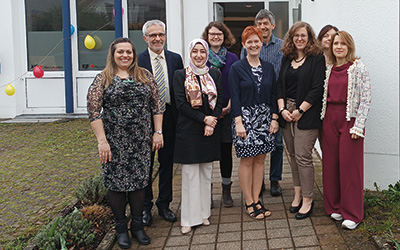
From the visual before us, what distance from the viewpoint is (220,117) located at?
A: 4297 mm

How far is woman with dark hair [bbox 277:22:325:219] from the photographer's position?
405 cm

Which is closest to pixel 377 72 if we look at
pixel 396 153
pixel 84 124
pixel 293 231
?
pixel 396 153

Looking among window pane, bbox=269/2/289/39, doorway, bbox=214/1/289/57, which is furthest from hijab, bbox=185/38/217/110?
window pane, bbox=269/2/289/39

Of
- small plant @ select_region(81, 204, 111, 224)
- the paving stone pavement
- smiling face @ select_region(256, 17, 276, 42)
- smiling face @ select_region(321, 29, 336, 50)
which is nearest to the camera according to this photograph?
the paving stone pavement

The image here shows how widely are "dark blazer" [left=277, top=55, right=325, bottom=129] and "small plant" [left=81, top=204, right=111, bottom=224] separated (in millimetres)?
2177

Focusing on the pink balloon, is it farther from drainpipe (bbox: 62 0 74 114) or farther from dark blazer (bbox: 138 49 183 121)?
dark blazer (bbox: 138 49 183 121)

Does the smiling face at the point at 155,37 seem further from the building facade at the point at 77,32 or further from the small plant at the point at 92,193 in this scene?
the building facade at the point at 77,32

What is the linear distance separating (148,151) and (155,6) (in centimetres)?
756

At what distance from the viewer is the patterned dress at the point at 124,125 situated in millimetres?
3566

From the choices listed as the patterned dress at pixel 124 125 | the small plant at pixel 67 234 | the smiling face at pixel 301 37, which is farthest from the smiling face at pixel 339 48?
the small plant at pixel 67 234

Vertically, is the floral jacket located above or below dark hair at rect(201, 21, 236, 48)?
A: below

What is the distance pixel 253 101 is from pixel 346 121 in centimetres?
89

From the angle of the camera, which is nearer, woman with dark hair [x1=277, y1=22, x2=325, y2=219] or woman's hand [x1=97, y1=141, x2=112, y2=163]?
woman's hand [x1=97, y1=141, x2=112, y2=163]

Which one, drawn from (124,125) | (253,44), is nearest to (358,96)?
(253,44)
